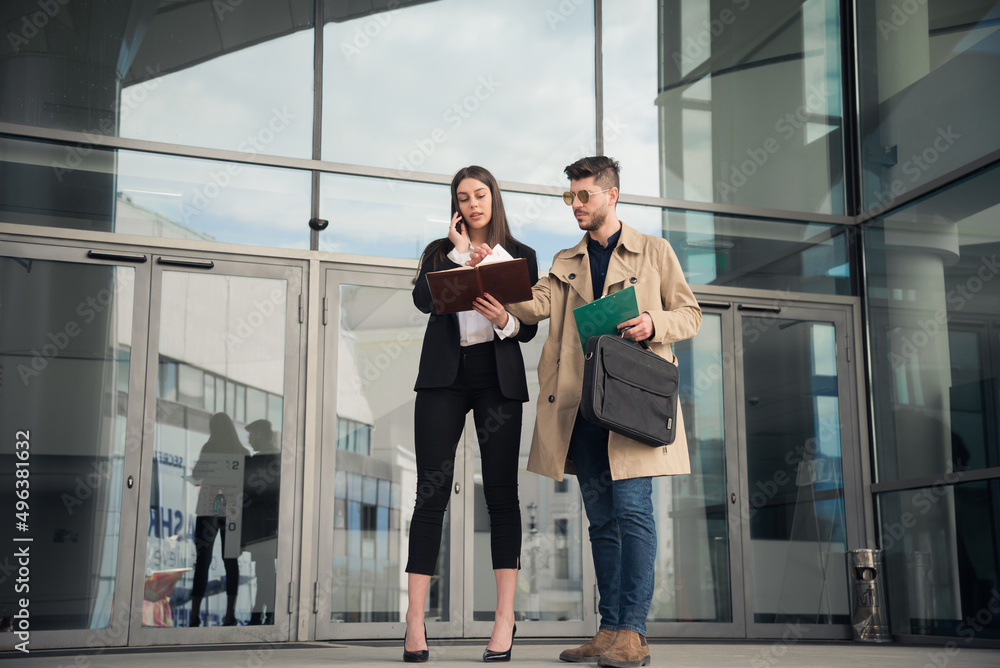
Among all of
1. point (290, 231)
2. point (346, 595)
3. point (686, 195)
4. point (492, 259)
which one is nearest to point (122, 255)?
point (290, 231)

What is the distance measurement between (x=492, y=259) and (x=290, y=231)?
8.05 ft

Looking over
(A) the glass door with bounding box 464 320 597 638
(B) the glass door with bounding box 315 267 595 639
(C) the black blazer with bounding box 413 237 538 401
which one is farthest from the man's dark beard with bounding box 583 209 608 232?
(B) the glass door with bounding box 315 267 595 639

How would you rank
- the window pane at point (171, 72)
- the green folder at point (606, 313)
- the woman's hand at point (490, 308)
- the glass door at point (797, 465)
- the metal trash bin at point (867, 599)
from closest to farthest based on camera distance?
the green folder at point (606, 313) < the woman's hand at point (490, 308) < the window pane at point (171, 72) < the metal trash bin at point (867, 599) < the glass door at point (797, 465)

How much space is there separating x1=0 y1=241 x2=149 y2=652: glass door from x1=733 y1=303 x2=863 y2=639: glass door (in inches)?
128

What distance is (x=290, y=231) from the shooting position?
189 inches

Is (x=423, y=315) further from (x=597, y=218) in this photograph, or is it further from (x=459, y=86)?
(x=597, y=218)

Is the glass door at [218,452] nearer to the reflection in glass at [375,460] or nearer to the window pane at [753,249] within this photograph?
Answer: the reflection in glass at [375,460]

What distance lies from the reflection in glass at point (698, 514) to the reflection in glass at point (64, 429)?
281cm

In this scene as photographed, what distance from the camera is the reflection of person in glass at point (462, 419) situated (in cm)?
268

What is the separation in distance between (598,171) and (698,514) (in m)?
2.88

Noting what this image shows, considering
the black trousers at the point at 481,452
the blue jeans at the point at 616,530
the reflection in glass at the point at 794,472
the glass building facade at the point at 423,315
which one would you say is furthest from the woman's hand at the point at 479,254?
the reflection in glass at the point at 794,472

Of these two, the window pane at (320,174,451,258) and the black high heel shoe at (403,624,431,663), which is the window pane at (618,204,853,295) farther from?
the black high heel shoe at (403,624,431,663)

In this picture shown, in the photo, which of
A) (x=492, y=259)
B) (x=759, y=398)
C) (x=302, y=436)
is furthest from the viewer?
(x=759, y=398)

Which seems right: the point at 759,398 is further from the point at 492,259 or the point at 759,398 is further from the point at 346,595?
the point at 492,259
